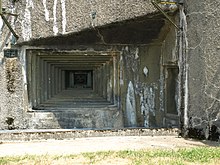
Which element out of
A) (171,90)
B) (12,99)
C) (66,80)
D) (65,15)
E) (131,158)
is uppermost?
(65,15)

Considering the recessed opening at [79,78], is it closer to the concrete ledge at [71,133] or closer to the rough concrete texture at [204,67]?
the concrete ledge at [71,133]

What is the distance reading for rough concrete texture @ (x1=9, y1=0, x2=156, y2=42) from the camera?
5430 mm

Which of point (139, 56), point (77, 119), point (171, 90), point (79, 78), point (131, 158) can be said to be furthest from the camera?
point (79, 78)

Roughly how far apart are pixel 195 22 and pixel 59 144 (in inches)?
91.9

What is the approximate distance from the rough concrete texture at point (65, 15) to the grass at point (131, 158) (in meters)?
2.23

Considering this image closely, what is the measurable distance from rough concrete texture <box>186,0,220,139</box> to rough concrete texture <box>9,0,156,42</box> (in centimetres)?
85

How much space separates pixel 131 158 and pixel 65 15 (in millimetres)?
2829

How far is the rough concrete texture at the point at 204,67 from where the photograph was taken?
4824 millimetres

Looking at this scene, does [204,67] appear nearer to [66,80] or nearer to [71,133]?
[71,133]

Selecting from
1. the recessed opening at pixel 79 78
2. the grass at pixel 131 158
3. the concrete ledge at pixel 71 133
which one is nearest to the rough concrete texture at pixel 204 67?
the concrete ledge at pixel 71 133

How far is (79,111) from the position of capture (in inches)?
243

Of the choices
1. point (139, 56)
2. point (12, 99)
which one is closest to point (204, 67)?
point (139, 56)

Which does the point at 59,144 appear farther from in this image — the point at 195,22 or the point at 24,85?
the point at 195,22

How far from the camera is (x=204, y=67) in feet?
16.2
